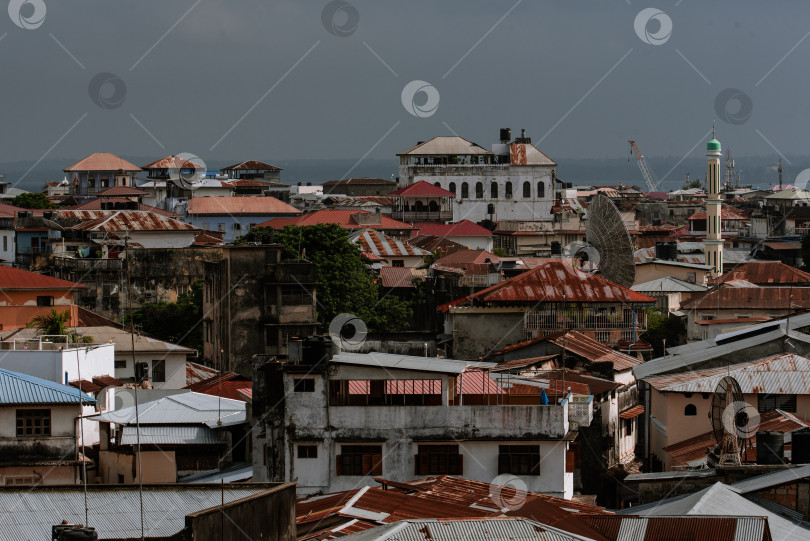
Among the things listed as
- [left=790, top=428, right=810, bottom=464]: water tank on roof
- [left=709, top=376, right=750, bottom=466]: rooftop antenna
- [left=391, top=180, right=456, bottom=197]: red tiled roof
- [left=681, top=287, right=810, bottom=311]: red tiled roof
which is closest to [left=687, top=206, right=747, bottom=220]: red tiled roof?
[left=391, top=180, right=456, bottom=197]: red tiled roof

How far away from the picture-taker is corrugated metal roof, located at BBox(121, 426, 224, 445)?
73.8ft

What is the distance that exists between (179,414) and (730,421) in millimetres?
8549

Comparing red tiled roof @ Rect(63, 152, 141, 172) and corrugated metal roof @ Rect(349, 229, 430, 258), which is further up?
red tiled roof @ Rect(63, 152, 141, 172)

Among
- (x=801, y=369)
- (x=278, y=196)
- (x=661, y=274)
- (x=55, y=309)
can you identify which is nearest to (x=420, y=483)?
(x=801, y=369)

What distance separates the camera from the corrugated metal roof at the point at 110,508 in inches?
603

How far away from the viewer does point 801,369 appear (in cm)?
2530

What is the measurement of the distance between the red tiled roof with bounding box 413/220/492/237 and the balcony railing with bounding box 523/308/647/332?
44.0m

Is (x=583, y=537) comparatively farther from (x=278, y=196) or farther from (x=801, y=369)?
(x=278, y=196)

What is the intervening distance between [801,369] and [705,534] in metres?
10.6

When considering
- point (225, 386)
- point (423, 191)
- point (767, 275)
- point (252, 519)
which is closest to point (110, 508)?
point (252, 519)

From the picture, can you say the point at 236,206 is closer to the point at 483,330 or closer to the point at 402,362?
the point at 483,330

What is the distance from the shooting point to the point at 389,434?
67.2ft

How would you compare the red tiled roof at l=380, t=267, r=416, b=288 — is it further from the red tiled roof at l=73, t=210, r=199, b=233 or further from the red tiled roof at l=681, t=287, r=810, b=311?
the red tiled roof at l=73, t=210, r=199, b=233

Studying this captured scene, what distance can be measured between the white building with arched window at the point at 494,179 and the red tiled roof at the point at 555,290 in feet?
221
